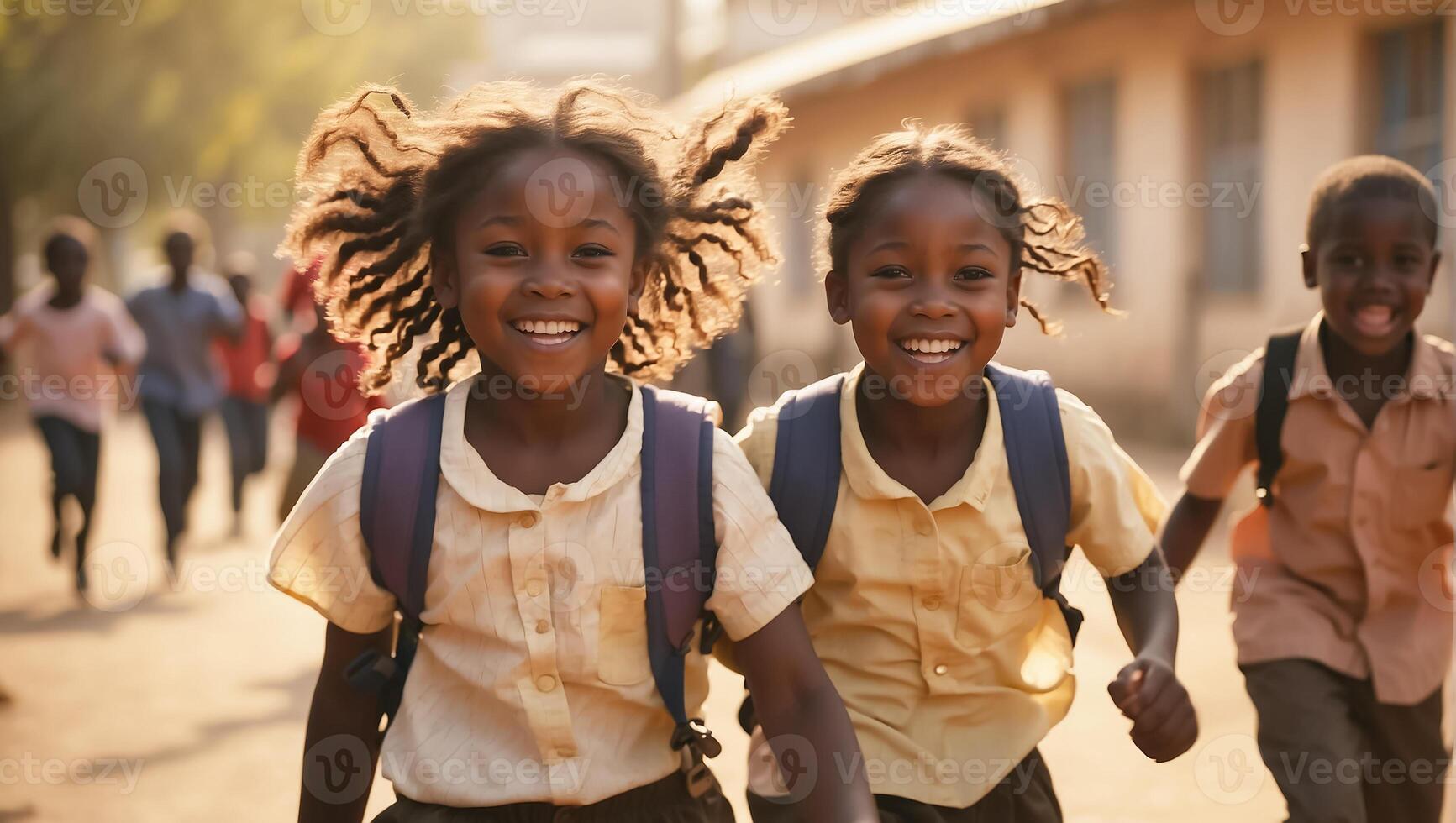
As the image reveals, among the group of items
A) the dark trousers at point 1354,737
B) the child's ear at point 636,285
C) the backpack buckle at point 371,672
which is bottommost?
the dark trousers at point 1354,737

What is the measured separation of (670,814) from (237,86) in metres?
28.1

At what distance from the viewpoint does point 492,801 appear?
2.59 meters

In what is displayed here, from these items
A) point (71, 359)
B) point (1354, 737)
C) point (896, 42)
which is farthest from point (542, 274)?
point (896, 42)

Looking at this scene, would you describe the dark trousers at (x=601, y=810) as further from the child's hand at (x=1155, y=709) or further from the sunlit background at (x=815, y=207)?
the sunlit background at (x=815, y=207)

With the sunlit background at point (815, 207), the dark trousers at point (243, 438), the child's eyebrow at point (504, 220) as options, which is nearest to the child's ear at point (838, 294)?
the sunlit background at point (815, 207)

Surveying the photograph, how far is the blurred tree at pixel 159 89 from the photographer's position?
2666cm

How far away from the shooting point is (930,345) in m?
2.96

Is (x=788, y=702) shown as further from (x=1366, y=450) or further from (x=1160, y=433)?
(x=1160, y=433)

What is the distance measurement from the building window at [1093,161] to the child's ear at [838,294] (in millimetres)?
12115

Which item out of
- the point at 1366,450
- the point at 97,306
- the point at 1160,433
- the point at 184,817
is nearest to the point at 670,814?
the point at 1366,450

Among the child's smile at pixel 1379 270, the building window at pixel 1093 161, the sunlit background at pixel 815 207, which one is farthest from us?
the building window at pixel 1093 161

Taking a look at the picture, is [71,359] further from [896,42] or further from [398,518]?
[896,42]

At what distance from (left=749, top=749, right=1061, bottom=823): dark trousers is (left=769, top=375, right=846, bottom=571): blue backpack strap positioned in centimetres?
44

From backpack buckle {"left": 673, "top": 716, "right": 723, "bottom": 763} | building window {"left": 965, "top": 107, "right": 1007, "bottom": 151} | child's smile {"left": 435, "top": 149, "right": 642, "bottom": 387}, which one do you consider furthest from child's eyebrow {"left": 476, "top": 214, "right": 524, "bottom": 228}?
building window {"left": 965, "top": 107, "right": 1007, "bottom": 151}
